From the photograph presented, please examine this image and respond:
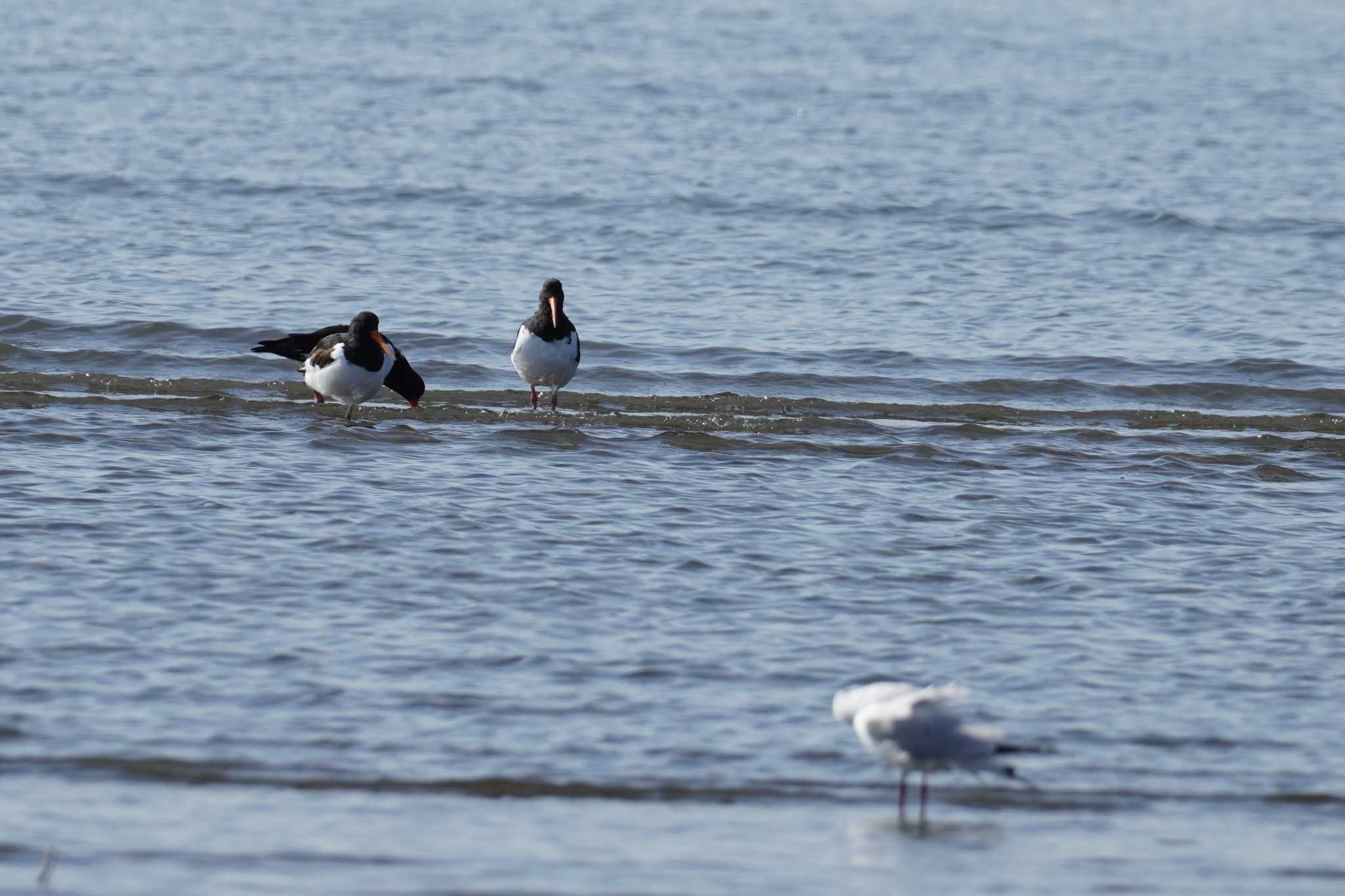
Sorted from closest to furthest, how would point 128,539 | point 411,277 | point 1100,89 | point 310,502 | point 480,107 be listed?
point 128,539
point 310,502
point 411,277
point 480,107
point 1100,89

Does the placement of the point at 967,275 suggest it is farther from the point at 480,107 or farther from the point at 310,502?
the point at 480,107

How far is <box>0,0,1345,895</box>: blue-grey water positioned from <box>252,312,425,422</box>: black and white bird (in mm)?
306

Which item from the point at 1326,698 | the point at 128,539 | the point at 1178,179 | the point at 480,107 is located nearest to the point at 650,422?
the point at 128,539

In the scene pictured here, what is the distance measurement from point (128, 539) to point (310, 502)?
1.29m

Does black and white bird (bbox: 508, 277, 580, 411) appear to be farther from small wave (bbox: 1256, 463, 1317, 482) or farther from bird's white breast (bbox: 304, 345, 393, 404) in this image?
small wave (bbox: 1256, 463, 1317, 482)

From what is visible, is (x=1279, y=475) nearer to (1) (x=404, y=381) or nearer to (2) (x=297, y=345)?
(1) (x=404, y=381)

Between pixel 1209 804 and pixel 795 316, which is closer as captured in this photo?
pixel 1209 804

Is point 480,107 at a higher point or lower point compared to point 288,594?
higher

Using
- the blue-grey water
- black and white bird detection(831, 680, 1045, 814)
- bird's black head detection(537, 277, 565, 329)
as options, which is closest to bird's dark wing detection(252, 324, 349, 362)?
the blue-grey water

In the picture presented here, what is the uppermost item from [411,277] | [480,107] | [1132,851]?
[480,107]

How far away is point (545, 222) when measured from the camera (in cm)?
2156

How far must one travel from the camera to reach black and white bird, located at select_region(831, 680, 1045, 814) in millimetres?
6590

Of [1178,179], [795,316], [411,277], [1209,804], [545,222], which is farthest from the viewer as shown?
[1178,179]

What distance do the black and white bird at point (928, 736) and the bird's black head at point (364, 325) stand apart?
286 inches
